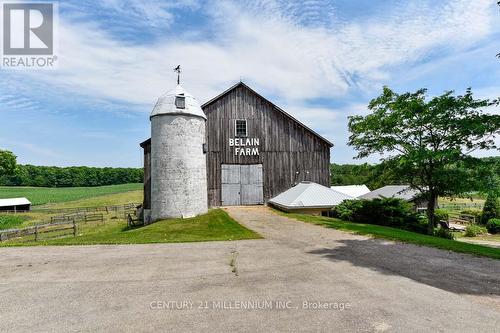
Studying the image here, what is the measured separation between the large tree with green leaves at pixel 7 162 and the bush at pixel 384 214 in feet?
241

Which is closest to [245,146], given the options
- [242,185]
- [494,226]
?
[242,185]

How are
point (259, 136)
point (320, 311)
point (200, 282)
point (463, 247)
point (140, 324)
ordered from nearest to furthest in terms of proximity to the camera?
point (140, 324)
point (320, 311)
point (200, 282)
point (463, 247)
point (259, 136)

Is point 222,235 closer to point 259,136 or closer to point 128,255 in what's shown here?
point 128,255

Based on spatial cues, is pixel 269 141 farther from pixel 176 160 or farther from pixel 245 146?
pixel 176 160

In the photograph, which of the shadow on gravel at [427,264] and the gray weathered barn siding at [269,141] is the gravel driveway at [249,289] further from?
the gray weathered barn siding at [269,141]

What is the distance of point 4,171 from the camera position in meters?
66.6

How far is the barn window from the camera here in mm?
27672

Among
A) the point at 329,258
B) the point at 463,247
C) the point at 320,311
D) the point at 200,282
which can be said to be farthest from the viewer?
the point at 463,247

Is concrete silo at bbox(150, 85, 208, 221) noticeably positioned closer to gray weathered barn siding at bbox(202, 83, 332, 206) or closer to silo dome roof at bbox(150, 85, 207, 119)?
silo dome roof at bbox(150, 85, 207, 119)

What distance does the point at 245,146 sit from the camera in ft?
90.7

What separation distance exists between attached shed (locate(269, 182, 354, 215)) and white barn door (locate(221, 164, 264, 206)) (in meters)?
2.15

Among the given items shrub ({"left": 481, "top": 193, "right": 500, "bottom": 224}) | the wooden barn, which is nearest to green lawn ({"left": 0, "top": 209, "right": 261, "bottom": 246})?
the wooden barn

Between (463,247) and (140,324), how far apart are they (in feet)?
41.2

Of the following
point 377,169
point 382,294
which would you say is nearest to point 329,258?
point 382,294
